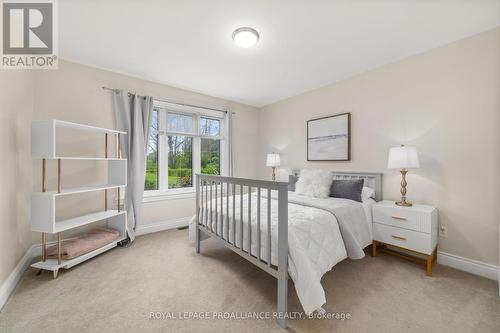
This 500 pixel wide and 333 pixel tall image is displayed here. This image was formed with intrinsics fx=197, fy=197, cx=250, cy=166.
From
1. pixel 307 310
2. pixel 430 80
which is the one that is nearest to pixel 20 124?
pixel 307 310

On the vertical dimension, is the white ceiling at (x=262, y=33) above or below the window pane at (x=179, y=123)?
above

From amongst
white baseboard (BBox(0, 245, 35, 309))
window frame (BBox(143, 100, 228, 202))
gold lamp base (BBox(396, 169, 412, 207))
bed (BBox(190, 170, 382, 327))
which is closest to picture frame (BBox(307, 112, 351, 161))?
gold lamp base (BBox(396, 169, 412, 207))

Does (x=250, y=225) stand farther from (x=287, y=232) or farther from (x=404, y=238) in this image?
(x=404, y=238)

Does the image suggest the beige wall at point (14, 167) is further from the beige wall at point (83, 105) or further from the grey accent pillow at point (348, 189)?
the grey accent pillow at point (348, 189)

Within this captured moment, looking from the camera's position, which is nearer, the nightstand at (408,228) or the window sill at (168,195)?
the nightstand at (408,228)

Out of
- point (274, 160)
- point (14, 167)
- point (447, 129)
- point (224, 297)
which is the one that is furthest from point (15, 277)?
point (447, 129)

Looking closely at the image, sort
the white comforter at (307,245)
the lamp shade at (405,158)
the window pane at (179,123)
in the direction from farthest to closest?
the window pane at (179,123) < the lamp shade at (405,158) < the white comforter at (307,245)

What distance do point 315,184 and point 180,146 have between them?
7.90 ft

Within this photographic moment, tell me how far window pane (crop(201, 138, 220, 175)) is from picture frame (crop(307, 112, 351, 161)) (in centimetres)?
180

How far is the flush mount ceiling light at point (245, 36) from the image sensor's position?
190 cm

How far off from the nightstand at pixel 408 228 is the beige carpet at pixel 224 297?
0.23 meters

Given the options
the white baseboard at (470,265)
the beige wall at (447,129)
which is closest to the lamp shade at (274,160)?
the beige wall at (447,129)

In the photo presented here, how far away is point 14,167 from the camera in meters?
1.87

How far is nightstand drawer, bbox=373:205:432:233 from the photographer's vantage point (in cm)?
197
